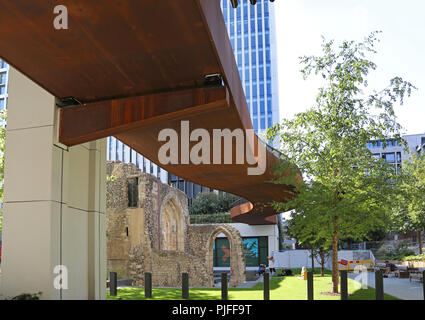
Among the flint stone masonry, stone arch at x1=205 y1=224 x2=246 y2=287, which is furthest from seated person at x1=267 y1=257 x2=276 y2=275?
the flint stone masonry

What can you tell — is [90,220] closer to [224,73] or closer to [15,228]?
[15,228]

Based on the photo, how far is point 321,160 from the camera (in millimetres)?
14508

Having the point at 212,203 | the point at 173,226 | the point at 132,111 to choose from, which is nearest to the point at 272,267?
the point at 173,226

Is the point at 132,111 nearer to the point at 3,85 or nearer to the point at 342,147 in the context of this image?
the point at 342,147

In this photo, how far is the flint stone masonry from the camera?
23375mm

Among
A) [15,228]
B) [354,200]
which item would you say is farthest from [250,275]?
[15,228]

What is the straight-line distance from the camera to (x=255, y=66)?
78312 mm

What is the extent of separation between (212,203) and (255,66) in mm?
32489

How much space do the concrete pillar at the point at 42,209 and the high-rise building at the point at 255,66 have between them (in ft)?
210

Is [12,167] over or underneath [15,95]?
underneath

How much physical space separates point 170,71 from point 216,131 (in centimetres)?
387

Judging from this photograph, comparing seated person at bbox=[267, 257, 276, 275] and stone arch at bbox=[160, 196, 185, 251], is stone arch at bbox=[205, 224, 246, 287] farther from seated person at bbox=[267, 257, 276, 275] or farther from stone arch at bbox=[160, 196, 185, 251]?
seated person at bbox=[267, 257, 276, 275]

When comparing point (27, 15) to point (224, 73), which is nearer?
point (27, 15)

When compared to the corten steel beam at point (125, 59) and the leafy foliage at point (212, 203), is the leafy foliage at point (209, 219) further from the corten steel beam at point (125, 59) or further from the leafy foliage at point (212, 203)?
the corten steel beam at point (125, 59)
